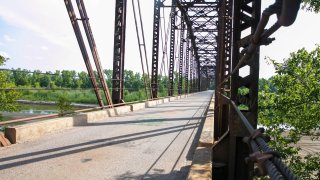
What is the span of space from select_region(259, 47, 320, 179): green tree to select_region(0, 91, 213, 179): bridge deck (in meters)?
8.94

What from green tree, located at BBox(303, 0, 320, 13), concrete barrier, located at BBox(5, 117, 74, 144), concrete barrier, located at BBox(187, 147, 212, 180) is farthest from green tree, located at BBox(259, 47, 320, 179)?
concrete barrier, located at BBox(5, 117, 74, 144)

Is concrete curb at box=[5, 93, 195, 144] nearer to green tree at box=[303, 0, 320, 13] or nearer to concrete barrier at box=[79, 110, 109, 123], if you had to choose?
concrete barrier at box=[79, 110, 109, 123]

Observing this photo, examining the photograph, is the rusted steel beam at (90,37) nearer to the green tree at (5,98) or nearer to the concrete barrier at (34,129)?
the concrete barrier at (34,129)

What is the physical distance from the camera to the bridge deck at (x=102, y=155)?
14.4ft

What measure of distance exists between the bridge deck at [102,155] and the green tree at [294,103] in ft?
29.3

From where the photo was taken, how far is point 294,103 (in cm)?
1557

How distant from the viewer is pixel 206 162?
480 centimetres

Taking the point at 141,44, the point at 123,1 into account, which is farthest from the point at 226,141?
the point at 141,44

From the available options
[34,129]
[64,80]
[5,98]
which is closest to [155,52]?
[64,80]

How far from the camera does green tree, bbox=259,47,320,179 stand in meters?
14.8

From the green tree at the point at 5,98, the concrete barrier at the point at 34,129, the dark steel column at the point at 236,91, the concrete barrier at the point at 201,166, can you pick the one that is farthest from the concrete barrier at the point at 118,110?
the green tree at the point at 5,98

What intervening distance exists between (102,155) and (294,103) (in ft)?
41.6

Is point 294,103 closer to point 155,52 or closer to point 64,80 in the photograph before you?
point 155,52

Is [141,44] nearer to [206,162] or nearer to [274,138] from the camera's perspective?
[274,138]
